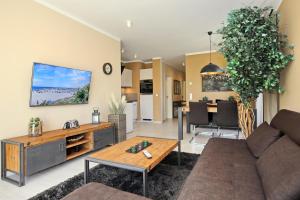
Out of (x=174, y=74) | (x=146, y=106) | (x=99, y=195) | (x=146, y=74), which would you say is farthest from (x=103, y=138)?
(x=174, y=74)

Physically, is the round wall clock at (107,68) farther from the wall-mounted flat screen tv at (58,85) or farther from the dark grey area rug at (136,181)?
the dark grey area rug at (136,181)

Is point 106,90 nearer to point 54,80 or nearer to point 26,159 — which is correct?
point 54,80

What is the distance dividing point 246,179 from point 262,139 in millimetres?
759

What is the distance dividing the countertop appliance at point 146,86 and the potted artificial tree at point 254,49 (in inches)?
210

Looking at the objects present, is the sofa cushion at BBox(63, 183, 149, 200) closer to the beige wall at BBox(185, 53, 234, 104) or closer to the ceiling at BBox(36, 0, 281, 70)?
the ceiling at BBox(36, 0, 281, 70)

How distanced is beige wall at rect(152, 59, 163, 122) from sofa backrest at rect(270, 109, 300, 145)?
539 centimetres

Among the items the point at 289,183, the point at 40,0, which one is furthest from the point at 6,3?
the point at 289,183

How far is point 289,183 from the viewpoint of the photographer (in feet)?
3.41

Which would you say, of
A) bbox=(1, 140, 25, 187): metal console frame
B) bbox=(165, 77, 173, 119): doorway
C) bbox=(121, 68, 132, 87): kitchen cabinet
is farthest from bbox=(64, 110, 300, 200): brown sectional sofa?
bbox=(165, 77, 173, 119): doorway

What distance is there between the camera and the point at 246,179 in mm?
1437

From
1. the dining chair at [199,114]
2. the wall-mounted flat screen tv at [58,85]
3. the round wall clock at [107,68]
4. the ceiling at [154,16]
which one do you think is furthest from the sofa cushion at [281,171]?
the round wall clock at [107,68]

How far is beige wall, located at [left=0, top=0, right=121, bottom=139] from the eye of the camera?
2.56 meters

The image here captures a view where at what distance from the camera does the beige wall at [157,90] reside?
745 cm

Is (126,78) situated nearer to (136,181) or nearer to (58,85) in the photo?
(58,85)
